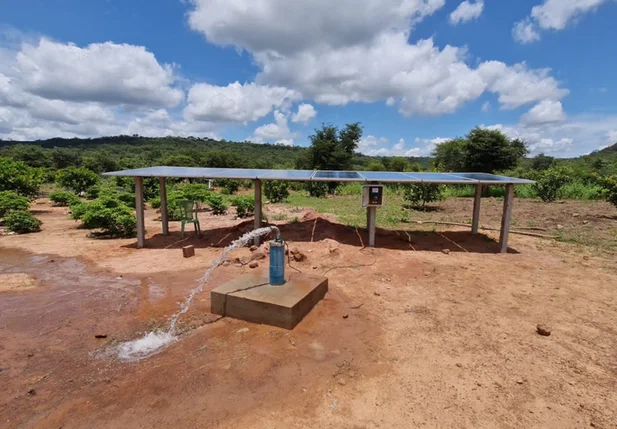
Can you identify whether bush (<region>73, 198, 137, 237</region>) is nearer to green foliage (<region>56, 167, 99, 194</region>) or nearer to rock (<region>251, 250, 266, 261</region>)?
rock (<region>251, 250, 266, 261</region>)

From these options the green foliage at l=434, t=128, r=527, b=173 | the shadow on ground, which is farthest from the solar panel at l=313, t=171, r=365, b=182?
the green foliage at l=434, t=128, r=527, b=173

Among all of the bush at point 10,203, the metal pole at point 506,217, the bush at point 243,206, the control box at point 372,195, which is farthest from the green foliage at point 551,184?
the bush at point 10,203

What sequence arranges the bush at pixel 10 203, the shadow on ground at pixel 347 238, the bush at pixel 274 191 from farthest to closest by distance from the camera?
1. the bush at pixel 274 191
2. the bush at pixel 10 203
3. the shadow on ground at pixel 347 238

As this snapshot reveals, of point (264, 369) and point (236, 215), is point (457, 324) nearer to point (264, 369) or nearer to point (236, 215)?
point (264, 369)

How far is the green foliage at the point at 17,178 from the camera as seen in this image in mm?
11336

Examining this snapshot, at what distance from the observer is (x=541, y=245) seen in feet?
25.8

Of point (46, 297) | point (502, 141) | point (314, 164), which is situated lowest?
point (46, 297)

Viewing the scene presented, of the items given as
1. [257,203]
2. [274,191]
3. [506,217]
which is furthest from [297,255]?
[274,191]

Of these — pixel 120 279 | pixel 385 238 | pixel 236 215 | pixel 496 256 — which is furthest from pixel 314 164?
pixel 120 279

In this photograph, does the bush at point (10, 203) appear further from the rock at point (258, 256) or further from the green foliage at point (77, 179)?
the rock at point (258, 256)

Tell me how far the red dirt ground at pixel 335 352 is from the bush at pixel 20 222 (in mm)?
3397

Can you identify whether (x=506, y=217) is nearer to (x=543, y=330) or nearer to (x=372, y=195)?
(x=372, y=195)

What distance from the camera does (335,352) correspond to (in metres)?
3.35

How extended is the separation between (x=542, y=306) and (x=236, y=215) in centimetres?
955
